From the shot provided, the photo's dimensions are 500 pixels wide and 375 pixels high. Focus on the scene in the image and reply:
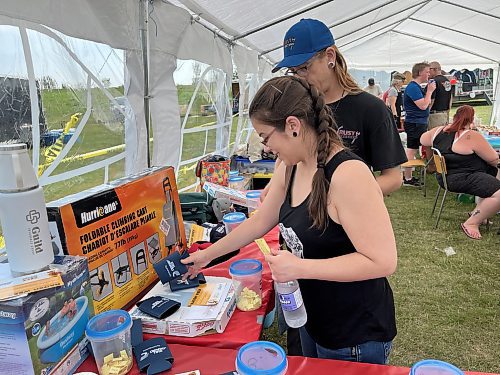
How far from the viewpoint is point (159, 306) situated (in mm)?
1222

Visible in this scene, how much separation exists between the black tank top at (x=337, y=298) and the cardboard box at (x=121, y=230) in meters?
0.55

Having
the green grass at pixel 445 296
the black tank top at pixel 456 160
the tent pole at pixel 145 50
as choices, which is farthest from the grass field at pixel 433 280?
the black tank top at pixel 456 160

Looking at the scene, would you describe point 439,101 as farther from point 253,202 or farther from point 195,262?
point 195,262

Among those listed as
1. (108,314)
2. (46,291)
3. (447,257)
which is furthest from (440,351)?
(46,291)

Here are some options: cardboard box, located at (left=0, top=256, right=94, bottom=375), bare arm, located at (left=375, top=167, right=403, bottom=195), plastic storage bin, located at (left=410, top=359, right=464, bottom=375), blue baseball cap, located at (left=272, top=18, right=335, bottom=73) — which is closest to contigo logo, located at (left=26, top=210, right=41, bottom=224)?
cardboard box, located at (left=0, top=256, right=94, bottom=375)

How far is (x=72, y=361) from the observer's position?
3.34 ft

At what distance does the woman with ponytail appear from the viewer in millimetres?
941

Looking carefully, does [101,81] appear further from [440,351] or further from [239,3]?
[440,351]

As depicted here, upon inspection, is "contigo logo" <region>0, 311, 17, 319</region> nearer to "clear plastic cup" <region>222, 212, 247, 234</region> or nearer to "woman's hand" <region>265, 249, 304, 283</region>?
"woman's hand" <region>265, 249, 304, 283</region>

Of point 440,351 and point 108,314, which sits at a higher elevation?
point 108,314

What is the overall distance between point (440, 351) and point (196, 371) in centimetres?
187

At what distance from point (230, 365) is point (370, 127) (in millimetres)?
1082

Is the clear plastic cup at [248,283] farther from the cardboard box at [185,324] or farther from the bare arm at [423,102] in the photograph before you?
the bare arm at [423,102]

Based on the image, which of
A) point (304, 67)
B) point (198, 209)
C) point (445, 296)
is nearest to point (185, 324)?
point (304, 67)
